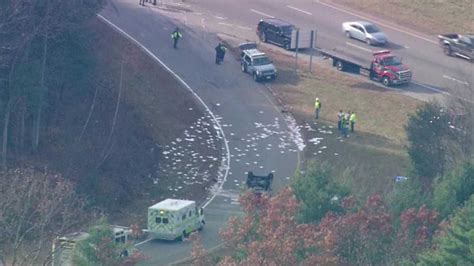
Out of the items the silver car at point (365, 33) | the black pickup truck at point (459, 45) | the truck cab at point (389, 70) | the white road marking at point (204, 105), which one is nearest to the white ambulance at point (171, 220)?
the white road marking at point (204, 105)

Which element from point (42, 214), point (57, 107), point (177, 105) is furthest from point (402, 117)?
point (42, 214)

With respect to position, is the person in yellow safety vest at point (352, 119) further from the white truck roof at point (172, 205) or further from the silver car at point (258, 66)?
the white truck roof at point (172, 205)

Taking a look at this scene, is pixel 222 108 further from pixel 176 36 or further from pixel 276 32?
pixel 276 32

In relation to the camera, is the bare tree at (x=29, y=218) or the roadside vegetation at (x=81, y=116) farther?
the roadside vegetation at (x=81, y=116)

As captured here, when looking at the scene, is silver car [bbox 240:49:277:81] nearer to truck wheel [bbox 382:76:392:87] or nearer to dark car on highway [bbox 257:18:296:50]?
dark car on highway [bbox 257:18:296:50]

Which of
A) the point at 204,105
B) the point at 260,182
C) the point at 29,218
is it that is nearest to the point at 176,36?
the point at 204,105

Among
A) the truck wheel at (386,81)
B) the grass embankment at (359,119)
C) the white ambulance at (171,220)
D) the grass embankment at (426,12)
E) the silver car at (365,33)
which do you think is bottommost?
the white ambulance at (171,220)

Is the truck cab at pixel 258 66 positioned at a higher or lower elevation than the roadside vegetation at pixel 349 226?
lower
